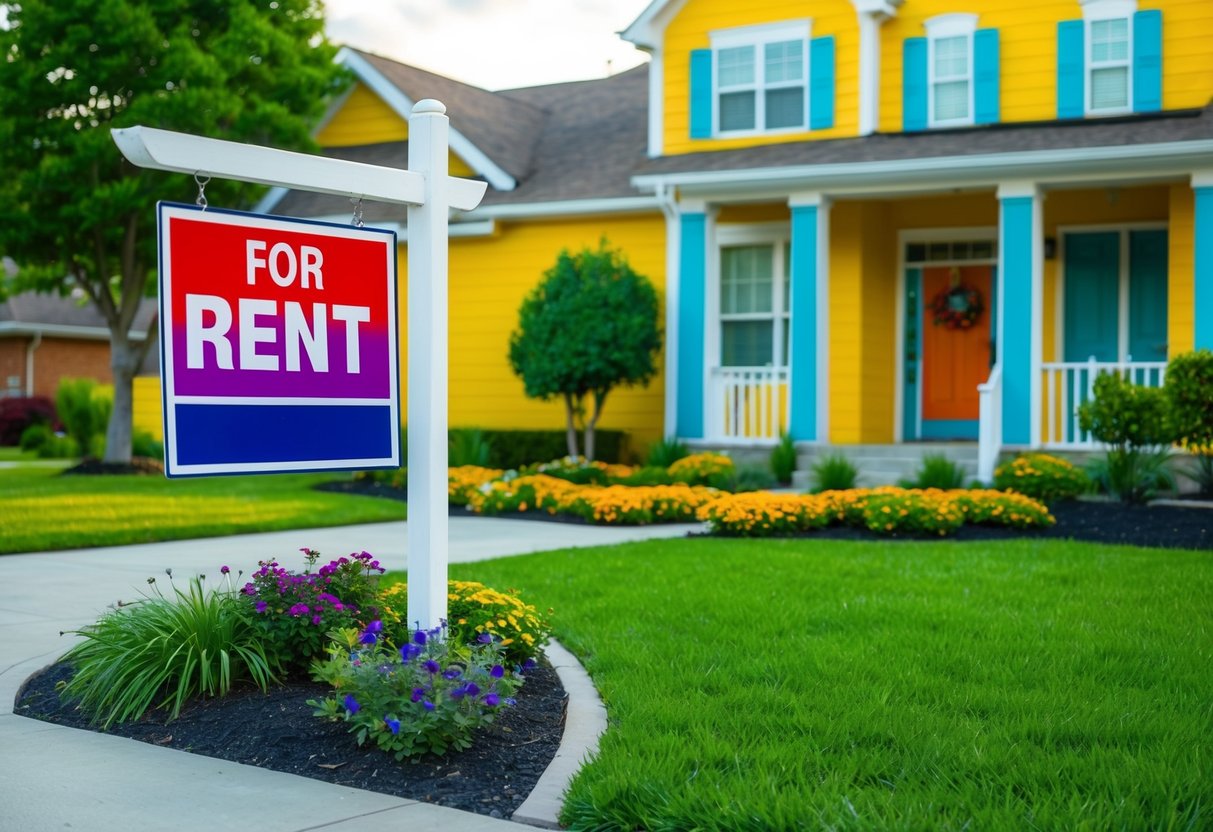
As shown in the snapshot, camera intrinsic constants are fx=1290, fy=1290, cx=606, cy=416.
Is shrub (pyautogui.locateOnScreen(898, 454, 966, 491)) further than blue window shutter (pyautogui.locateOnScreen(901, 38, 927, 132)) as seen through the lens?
No

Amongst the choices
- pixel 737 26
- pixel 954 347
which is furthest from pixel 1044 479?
pixel 737 26

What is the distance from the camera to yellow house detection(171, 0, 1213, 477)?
1439 centimetres

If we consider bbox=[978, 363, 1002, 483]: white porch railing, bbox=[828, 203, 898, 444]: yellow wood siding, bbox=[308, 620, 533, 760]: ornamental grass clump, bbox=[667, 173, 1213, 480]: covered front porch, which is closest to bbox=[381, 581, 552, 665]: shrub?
bbox=[308, 620, 533, 760]: ornamental grass clump

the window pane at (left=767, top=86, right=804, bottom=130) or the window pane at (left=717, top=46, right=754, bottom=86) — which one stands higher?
the window pane at (left=717, top=46, right=754, bottom=86)

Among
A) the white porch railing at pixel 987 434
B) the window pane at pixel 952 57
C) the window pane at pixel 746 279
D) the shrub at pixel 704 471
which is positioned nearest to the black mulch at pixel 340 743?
the shrub at pixel 704 471

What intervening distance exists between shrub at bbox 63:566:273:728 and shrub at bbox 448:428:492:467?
10.6 metres

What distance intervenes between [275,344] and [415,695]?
53.7 inches

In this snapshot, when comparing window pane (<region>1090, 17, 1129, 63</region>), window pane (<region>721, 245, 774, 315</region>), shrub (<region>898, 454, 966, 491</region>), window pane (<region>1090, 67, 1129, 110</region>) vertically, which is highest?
window pane (<region>1090, 17, 1129, 63</region>)

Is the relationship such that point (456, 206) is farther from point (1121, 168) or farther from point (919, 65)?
point (919, 65)

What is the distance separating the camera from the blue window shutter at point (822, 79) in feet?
53.2

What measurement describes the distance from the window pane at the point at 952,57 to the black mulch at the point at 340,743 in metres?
12.6

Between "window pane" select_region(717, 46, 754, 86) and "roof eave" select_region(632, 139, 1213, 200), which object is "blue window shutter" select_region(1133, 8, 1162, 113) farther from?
"window pane" select_region(717, 46, 754, 86)

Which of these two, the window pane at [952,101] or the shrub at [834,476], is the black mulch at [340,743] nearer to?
the shrub at [834,476]

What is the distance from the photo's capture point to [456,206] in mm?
5285
